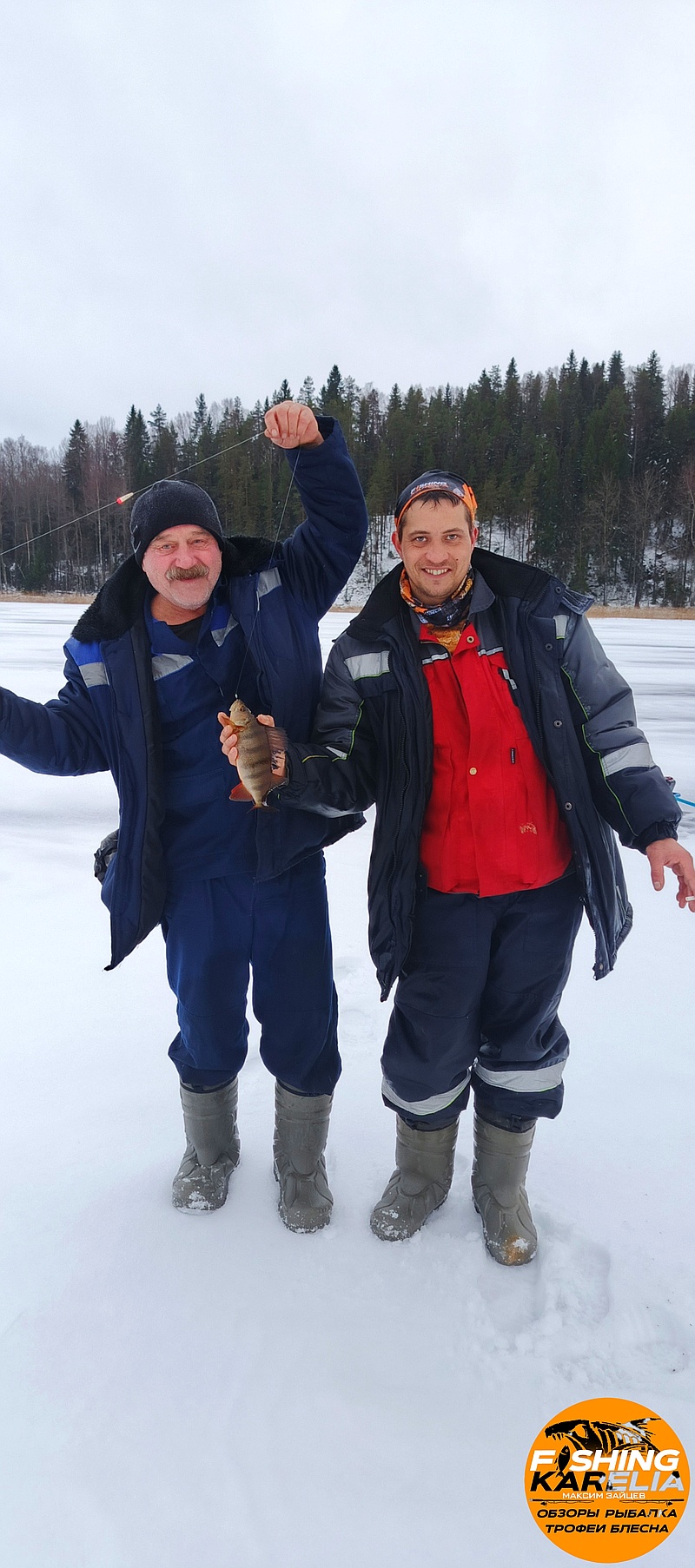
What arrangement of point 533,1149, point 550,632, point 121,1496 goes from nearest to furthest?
point 121,1496 < point 550,632 < point 533,1149

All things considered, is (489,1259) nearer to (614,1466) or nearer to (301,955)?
(614,1466)

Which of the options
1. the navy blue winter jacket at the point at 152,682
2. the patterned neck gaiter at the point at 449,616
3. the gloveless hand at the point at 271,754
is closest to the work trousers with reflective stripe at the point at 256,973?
the navy blue winter jacket at the point at 152,682

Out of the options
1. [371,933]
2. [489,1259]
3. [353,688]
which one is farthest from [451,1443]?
[353,688]

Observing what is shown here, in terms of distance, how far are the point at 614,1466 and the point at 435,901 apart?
135 cm

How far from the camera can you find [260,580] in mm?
2184

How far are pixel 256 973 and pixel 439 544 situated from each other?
1365mm

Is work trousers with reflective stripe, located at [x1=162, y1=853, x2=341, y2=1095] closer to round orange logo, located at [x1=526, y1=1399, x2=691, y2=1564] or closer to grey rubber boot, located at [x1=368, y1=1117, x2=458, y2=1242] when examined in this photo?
grey rubber boot, located at [x1=368, y1=1117, x2=458, y2=1242]

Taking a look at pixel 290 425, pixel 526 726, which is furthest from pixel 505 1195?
pixel 290 425

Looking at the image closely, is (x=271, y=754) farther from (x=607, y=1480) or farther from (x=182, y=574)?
(x=607, y=1480)

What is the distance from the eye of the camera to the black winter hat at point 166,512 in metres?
2.05

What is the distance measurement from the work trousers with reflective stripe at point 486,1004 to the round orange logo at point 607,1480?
703 millimetres

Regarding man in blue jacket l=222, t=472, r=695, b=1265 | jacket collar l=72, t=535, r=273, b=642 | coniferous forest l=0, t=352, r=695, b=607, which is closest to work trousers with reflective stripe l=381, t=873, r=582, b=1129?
man in blue jacket l=222, t=472, r=695, b=1265

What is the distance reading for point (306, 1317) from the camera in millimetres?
1965

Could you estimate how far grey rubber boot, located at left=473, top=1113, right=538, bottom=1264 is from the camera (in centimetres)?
215
